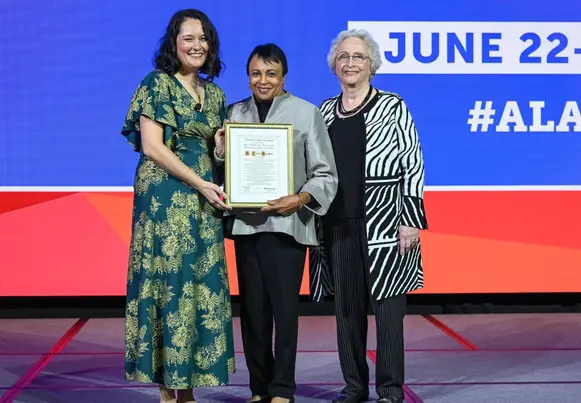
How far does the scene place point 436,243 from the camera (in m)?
4.84

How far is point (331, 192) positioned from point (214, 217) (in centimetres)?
41

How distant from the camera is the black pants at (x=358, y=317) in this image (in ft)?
9.47

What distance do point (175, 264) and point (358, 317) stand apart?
0.73 m

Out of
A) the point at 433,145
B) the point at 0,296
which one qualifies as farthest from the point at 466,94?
the point at 0,296

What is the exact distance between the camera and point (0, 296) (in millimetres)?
4836

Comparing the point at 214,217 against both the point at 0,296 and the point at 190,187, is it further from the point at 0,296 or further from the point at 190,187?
the point at 0,296

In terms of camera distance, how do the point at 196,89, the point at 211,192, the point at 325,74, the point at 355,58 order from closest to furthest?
the point at 211,192, the point at 196,89, the point at 355,58, the point at 325,74

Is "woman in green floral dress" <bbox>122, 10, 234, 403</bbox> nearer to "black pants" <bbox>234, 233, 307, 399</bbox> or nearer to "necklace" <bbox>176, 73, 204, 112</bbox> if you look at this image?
"necklace" <bbox>176, 73, 204, 112</bbox>

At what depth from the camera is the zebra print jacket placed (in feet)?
9.29

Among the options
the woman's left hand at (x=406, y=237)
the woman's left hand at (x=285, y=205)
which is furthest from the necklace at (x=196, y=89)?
the woman's left hand at (x=406, y=237)

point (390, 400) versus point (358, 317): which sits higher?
point (358, 317)

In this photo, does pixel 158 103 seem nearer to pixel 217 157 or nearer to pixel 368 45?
pixel 217 157

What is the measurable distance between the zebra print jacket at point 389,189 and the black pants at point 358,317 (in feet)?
0.16

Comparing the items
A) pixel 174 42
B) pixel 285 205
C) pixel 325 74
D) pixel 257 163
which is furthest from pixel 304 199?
pixel 325 74
